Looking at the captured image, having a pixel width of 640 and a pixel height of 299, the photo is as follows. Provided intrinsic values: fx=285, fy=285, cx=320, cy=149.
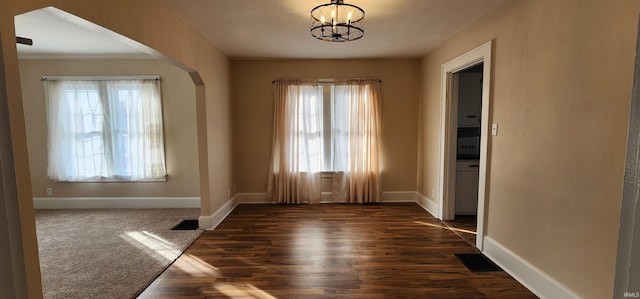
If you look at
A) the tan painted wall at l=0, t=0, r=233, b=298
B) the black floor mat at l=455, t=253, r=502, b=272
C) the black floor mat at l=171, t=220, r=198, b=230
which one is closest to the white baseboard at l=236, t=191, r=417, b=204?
the tan painted wall at l=0, t=0, r=233, b=298

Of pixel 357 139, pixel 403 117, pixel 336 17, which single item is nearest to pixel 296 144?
pixel 357 139

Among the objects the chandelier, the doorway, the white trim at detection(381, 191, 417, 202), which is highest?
the chandelier

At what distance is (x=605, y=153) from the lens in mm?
1736

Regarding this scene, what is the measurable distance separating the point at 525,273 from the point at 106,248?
162 inches

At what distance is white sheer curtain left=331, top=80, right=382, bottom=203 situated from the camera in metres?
4.78

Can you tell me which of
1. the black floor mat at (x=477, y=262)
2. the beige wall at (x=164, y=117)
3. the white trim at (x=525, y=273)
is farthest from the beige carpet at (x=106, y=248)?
the white trim at (x=525, y=273)

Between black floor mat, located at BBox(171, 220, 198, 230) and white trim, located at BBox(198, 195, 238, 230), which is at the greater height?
white trim, located at BBox(198, 195, 238, 230)

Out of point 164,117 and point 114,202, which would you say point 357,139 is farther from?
point 114,202

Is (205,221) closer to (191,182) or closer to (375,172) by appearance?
(191,182)

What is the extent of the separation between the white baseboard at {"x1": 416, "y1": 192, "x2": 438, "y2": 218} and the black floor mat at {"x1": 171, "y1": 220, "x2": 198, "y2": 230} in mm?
3378

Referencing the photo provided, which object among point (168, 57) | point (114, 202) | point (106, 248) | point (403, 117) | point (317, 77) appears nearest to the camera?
point (168, 57)

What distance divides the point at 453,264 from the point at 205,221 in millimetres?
2936

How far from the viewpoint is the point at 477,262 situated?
279cm

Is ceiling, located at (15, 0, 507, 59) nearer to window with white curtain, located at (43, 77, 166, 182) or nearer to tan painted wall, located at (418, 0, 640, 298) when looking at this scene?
window with white curtain, located at (43, 77, 166, 182)
